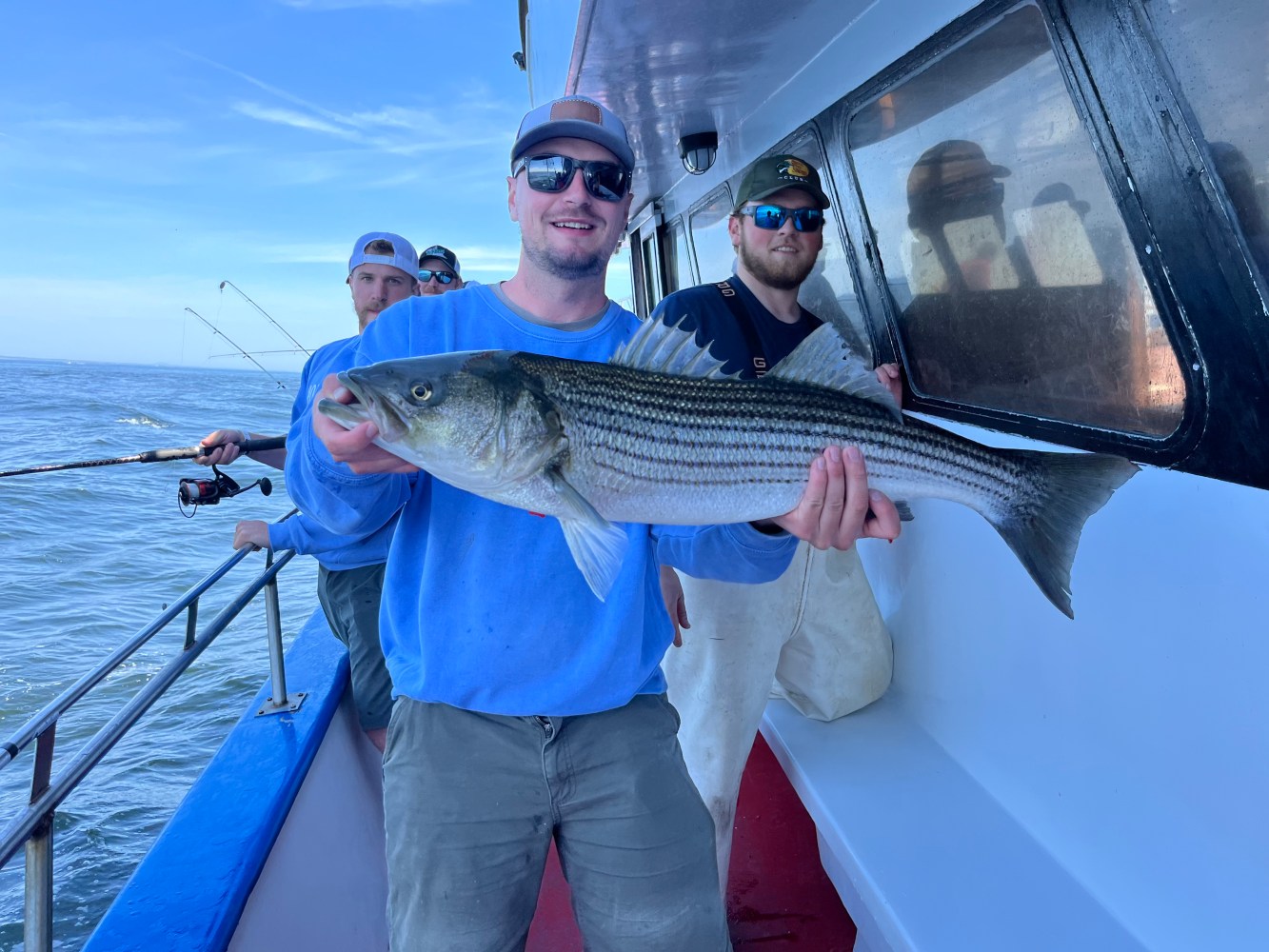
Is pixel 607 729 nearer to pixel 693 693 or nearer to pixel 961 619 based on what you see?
pixel 693 693

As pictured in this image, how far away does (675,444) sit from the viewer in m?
2.42

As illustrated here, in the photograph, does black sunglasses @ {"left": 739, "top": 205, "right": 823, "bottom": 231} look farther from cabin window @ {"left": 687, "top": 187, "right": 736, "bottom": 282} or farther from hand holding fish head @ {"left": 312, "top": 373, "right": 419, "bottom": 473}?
cabin window @ {"left": 687, "top": 187, "right": 736, "bottom": 282}

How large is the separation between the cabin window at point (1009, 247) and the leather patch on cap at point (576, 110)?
A: 1.49m

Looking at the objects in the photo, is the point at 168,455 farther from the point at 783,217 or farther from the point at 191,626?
the point at 783,217

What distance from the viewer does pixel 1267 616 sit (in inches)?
79.0

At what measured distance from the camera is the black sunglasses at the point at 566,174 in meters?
2.71

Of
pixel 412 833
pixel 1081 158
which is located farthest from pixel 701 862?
pixel 1081 158

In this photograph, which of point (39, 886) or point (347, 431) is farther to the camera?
point (347, 431)

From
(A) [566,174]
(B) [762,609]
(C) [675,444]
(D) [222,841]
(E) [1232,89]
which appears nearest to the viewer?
(E) [1232,89]

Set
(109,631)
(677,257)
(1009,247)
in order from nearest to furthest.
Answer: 1. (1009,247)
2. (677,257)
3. (109,631)

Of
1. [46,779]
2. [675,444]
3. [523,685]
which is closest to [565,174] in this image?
[675,444]

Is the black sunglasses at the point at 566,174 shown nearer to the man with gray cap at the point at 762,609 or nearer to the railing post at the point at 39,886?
the man with gray cap at the point at 762,609

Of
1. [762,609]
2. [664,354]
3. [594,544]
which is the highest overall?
[664,354]

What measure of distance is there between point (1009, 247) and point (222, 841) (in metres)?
3.70
